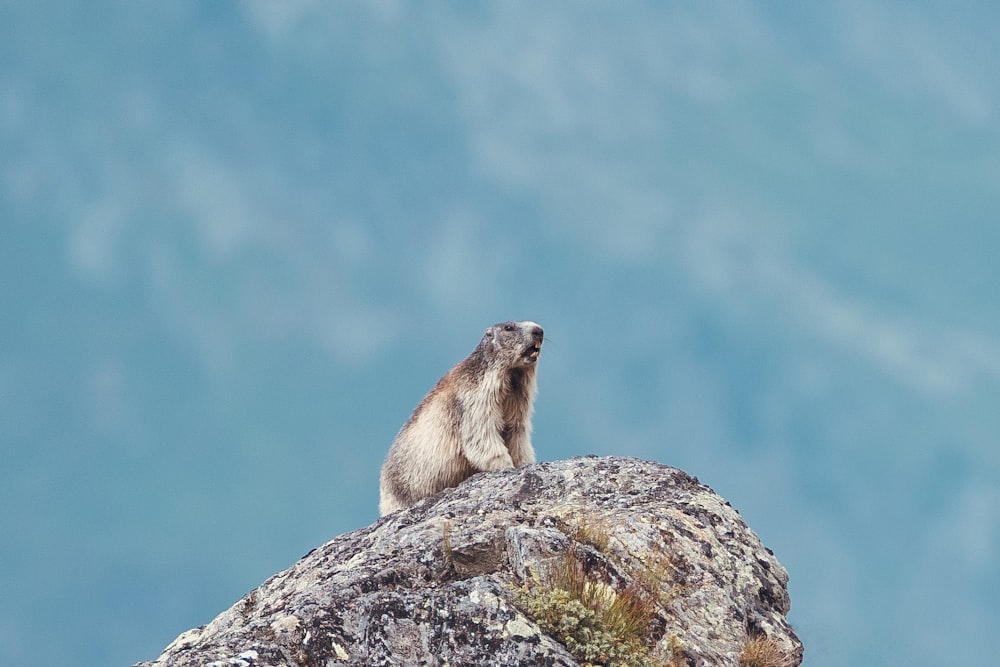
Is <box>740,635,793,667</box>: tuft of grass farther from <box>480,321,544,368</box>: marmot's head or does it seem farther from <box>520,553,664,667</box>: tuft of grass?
<box>480,321,544,368</box>: marmot's head

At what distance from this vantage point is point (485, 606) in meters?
9.85

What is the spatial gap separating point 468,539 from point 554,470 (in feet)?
9.86

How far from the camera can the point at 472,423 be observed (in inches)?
672

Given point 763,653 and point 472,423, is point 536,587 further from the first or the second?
point 472,423

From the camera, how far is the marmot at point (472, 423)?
55.9 feet

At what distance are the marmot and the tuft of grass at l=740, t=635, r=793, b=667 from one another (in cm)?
596

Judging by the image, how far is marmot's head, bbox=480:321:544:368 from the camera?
1755 cm

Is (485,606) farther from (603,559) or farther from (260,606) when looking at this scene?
(260,606)

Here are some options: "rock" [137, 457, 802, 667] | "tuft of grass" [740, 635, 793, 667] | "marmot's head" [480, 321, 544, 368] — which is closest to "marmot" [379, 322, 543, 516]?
"marmot's head" [480, 321, 544, 368]

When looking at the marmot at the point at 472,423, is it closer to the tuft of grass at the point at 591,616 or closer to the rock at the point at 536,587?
the rock at the point at 536,587

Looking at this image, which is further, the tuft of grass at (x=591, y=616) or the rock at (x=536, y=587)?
the tuft of grass at (x=591, y=616)

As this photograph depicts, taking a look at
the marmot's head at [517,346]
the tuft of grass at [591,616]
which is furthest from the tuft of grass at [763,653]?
the marmot's head at [517,346]

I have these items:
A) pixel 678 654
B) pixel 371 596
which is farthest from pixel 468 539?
pixel 678 654

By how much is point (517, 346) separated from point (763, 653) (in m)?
7.41
